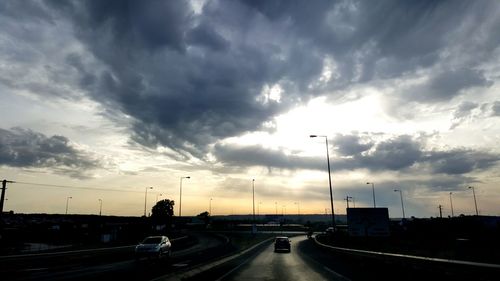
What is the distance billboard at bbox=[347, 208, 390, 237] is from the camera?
3506 centimetres

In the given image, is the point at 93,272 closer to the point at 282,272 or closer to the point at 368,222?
the point at 282,272

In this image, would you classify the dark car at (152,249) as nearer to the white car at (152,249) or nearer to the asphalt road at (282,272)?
the white car at (152,249)

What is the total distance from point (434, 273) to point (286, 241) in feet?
95.3

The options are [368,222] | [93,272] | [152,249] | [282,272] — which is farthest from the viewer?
[368,222]

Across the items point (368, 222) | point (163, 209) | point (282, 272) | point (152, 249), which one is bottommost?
point (282, 272)

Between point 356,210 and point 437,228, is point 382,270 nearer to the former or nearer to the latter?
point 356,210

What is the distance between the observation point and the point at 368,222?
35.6m

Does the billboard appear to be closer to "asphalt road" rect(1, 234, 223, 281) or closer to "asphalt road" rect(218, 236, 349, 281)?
"asphalt road" rect(218, 236, 349, 281)

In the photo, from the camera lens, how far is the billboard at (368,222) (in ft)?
115

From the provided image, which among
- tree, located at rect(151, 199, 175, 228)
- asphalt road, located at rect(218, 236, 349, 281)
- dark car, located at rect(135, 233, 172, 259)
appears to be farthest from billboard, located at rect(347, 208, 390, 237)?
tree, located at rect(151, 199, 175, 228)

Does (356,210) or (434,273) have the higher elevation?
(356,210)

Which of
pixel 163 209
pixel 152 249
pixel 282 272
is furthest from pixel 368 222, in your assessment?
pixel 163 209

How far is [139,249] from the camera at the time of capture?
101 feet

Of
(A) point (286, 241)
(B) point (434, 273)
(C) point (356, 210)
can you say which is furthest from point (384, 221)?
(B) point (434, 273)
